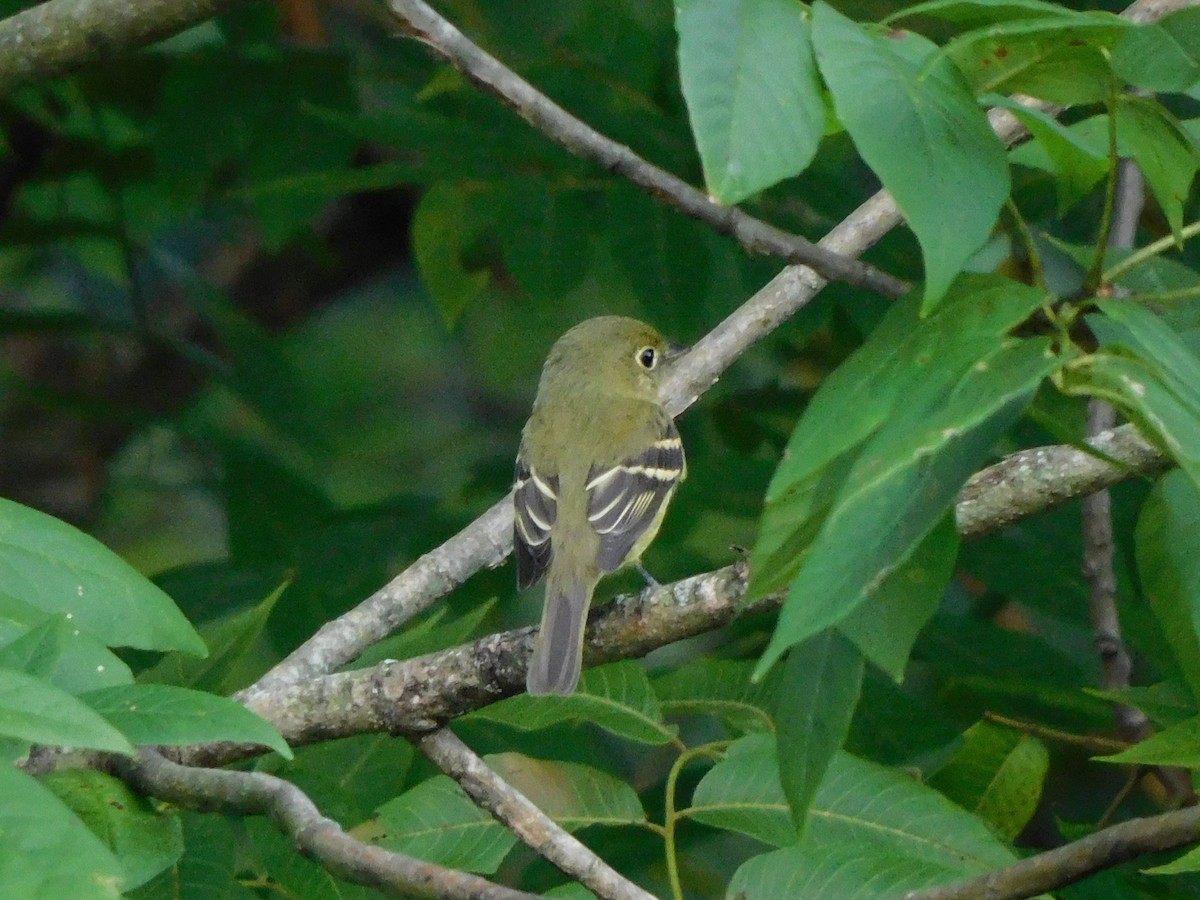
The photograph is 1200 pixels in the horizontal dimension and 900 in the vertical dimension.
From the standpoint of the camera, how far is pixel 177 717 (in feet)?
6.65

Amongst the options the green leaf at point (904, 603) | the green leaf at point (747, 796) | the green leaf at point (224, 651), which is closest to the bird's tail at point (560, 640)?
the green leaf at point (747, 796)

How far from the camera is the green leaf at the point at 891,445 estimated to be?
60.2 inches

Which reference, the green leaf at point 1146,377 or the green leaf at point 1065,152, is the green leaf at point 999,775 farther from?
the green leaf at point 1146,377

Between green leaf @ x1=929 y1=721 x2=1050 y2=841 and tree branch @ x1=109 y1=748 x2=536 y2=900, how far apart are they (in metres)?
1.69

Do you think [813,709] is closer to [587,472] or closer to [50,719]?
[50,719]

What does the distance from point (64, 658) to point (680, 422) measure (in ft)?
11.5

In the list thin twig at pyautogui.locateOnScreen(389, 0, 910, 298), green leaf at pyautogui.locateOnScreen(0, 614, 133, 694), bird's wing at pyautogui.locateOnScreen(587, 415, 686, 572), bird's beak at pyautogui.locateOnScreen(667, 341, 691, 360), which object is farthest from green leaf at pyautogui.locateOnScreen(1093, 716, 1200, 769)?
bird's beak at pyautogui.locateOnScreen(667, 341, 691, 360)

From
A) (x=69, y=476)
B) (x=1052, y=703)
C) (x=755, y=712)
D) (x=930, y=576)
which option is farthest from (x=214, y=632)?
(x=69, y=476)

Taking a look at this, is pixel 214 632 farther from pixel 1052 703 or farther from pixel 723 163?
pixel 1052 703

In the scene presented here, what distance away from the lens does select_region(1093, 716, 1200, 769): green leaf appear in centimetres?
242

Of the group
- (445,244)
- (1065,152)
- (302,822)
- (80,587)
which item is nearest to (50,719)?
(302,822)

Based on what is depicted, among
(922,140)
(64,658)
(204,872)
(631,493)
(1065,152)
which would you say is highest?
(922,140)

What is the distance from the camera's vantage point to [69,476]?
286 inches

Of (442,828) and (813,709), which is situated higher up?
(813,709)
